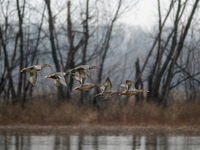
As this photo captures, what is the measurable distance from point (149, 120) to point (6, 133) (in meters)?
5.37

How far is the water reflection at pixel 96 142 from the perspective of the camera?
38.7 ft

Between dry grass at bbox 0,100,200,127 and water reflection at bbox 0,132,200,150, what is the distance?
5.29ft

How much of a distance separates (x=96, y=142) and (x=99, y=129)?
8.70 feet

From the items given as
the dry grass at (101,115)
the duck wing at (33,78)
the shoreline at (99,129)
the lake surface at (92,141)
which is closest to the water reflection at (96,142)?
the lake surface at (92,141)

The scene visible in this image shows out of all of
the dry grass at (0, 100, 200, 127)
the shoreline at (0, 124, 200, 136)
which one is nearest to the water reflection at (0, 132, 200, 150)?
the shoreline at (0, 124, 200, 136)

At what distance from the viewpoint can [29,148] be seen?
1155cm

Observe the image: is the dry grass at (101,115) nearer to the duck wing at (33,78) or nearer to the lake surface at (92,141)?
the lake surface at (92,141)

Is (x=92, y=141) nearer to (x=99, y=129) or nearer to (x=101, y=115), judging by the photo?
(x=99, y=129)

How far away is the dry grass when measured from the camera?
53.2ft

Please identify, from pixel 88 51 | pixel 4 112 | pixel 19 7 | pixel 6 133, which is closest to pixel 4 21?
pixel 19 7

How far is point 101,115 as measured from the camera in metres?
16.6

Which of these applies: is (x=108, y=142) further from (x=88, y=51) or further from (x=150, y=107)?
(x=88, y=51)

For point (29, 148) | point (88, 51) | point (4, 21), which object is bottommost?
point (29, 148)

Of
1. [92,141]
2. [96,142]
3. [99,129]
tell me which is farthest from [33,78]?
[99,129]
